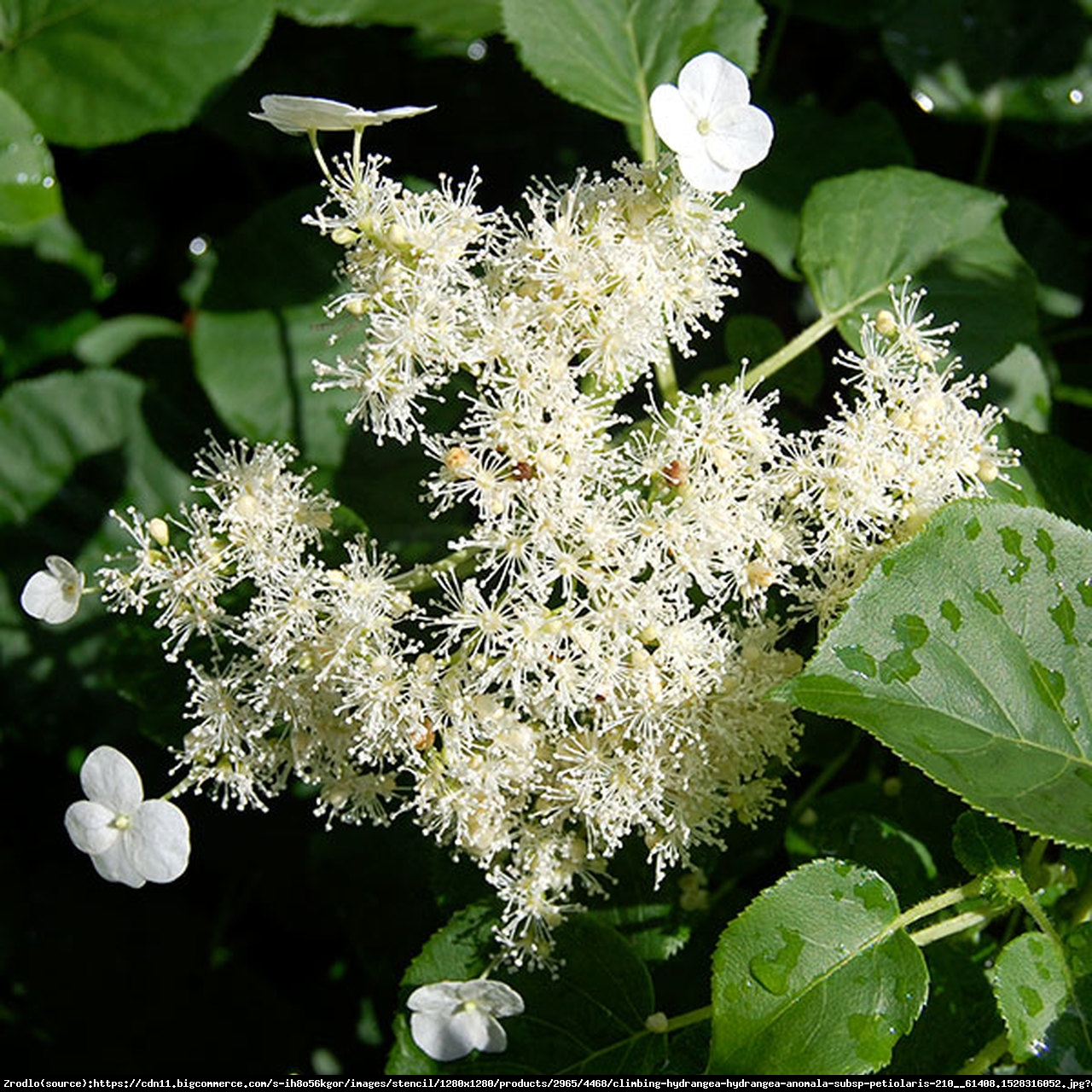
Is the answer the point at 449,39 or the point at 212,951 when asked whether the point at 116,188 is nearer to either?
the point at 449,39

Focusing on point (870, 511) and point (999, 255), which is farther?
point (999, 255)

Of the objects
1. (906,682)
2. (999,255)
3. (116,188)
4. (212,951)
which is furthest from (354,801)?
(116,188)

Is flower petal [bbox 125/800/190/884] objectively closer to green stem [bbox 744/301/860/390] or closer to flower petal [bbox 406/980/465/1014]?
flower petal [bbox 406/980/465/1014]

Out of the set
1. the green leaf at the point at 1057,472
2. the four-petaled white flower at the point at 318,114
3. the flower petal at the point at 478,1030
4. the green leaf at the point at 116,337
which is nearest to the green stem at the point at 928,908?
the flower petal at the point at 478,1030

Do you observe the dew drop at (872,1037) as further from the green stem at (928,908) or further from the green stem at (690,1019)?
the green stem at (690,1019)

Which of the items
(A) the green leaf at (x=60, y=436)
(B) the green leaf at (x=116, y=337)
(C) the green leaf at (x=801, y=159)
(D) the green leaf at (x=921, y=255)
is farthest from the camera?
(B) the green leaf at (x=116, y=337)

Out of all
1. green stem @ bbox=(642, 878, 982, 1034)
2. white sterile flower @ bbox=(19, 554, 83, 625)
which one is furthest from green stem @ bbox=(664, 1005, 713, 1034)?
white sterile flower @ bbox=(19, 554, 83, 625)
